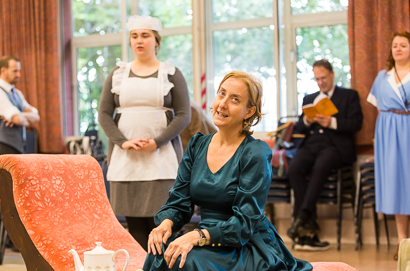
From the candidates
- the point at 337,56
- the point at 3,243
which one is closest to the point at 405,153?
the point at 337,56

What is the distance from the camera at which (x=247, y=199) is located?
1.50m

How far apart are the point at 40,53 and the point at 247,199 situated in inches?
192

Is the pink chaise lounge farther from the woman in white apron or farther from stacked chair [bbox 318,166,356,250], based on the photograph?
stacked chair [bbox 318,166,356,250]

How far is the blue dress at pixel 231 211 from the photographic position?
145 centimetres

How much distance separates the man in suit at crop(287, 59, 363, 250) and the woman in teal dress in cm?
255

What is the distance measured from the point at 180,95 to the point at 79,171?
895mm

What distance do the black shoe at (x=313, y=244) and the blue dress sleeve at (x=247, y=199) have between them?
2.72m

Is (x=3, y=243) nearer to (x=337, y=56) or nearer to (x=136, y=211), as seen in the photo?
(x=136, y=211)

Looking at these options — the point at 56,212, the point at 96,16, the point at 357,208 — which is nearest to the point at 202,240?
the point at 56,212

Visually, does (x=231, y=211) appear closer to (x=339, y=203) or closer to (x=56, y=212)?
(x=56, y=212)

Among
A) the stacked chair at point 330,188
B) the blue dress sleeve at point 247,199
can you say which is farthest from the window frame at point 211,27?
the blue dress sleeve at point 247,199

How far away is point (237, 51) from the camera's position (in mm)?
5391

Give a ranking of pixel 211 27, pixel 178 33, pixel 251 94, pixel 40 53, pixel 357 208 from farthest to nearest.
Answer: pixel 40 53, pixel 178 33, pixel 211 27, pixel 357 208, pixel 251 94

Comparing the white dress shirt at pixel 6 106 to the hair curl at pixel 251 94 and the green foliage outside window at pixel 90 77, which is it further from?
the hair curl at pixel 251 94
